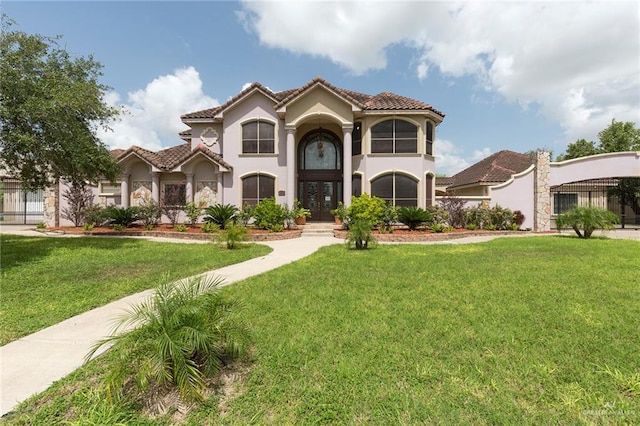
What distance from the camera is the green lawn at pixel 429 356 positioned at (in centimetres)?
271

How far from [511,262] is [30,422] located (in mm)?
9739

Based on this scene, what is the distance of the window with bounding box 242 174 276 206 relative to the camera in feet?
60.4

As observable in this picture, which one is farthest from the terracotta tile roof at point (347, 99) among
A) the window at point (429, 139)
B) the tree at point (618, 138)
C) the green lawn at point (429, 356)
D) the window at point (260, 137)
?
the tree at point (618, 138)

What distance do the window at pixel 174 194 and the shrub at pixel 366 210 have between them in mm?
10482

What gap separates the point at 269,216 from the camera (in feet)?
49.9

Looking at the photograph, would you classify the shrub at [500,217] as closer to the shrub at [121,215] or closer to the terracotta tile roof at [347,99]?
the terracotta tile roof at [347,99]

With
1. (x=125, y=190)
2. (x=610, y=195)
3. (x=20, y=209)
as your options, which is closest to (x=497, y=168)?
(x=610, y=195)

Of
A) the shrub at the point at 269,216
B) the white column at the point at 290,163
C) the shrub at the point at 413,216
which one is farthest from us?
the white column at the point at 290,163

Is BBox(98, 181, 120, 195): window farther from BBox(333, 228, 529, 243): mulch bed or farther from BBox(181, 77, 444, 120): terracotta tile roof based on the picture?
BBox(333, 228, 529, 243): mulch bed

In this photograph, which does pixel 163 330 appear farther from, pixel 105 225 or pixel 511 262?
pixel 105 225

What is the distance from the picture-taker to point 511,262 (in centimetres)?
834

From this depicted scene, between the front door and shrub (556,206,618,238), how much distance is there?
11.9 m

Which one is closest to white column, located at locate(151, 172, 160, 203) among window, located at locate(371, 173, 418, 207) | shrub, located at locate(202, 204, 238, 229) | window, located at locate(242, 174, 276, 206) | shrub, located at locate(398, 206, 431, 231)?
shrub, located at locate(202, 204, 238, 229)

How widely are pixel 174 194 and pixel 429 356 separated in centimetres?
1840
